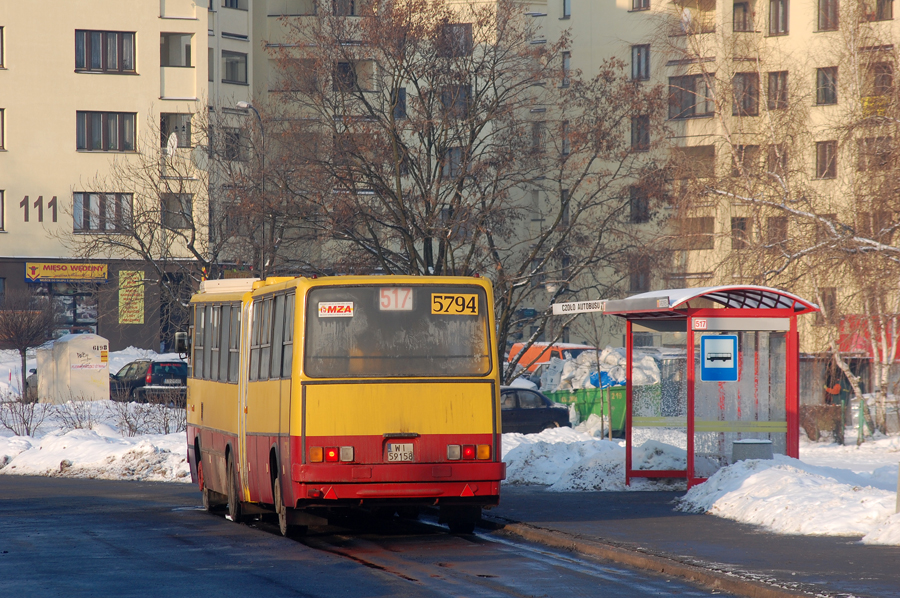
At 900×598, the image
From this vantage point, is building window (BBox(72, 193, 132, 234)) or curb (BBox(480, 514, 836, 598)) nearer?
curb (BBox(480, 514, 836, 598))

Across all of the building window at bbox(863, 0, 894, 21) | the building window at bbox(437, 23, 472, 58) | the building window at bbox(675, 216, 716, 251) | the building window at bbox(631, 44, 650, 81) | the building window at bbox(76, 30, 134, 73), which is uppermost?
the building window at bbox(631, 44, 650, 81)

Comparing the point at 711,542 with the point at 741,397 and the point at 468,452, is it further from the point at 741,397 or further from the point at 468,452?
the point at 741,397

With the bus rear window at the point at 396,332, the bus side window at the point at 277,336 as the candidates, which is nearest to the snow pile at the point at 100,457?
the bus side window at the point at 277,336

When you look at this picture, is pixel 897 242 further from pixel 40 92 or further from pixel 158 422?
pixel 40 92

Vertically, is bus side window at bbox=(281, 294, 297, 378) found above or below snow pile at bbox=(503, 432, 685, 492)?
above

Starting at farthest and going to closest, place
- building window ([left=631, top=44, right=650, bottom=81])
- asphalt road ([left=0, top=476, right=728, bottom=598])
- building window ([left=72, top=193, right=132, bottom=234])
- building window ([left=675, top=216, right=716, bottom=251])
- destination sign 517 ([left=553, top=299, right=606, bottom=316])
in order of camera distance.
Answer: building window ([left=631, top=44, right=650, bottom=81]) → building window ([left=72, top=193, right=132, bottom=234]) → building window ([left=675, top=216, right=716, bottom=251]) → destination sign 517 ([left=553, top=299, right=606, bottom=316]) → asphalt road ([left=0, top=476, right=728, bottom=598])

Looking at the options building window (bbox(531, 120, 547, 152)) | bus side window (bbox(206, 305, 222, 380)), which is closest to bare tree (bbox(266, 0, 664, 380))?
building window (bbox(531, 120, 547, 152))

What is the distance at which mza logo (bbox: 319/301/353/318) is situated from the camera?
12812 mm

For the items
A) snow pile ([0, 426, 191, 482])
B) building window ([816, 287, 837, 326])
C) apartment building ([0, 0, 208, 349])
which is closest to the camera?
snow pile ([0, 426, 191, 482])

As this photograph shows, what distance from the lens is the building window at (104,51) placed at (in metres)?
58.1

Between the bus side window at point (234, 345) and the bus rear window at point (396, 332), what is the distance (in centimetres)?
269

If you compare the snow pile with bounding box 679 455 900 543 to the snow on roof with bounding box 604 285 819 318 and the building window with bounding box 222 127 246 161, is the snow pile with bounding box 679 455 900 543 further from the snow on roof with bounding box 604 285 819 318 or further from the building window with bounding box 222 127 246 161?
the building window with bounding box 222 127 246 161

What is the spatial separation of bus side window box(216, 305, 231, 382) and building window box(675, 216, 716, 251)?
16.5 meters

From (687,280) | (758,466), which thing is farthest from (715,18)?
(758,466)
